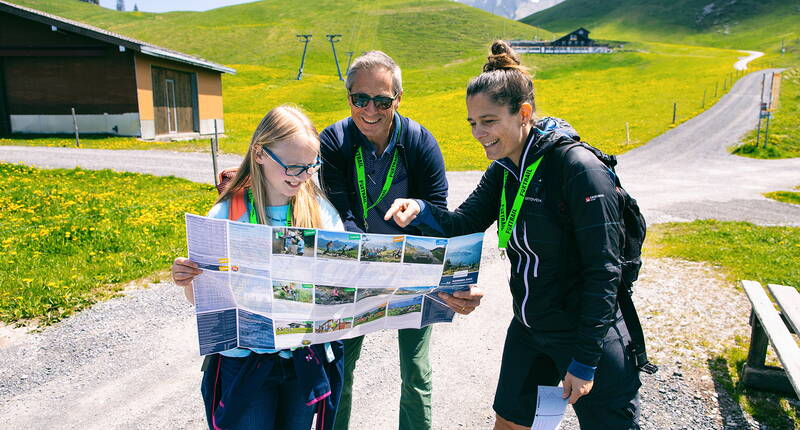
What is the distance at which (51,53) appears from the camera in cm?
2434

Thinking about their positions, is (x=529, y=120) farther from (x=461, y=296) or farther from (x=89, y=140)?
(x=89, y=140)

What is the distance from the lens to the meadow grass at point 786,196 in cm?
1500

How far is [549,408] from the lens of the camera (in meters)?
2.45

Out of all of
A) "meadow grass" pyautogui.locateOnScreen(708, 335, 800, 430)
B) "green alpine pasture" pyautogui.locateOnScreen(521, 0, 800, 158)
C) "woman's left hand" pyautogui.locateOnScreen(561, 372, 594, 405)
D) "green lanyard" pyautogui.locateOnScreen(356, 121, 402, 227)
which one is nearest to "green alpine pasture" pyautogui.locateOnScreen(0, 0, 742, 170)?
"green lanyard" pyautogui.locateOnScreen(356, 121, 402, 227)

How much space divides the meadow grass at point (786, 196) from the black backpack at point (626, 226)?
15.9 m

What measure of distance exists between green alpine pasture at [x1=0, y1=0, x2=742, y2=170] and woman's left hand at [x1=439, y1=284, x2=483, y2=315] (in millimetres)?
1272

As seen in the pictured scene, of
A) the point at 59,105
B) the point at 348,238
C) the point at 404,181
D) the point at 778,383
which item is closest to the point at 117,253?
the point at 404,181

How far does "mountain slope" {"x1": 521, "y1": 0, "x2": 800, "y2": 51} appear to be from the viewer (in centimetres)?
11088

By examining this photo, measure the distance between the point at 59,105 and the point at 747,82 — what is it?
5681cm

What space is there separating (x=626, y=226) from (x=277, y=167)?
165 cm

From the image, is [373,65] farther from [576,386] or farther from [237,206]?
[576,386]

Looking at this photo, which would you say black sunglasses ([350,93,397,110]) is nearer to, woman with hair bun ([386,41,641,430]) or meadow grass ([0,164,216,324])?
woman with hair bun ([386,41,641,430])

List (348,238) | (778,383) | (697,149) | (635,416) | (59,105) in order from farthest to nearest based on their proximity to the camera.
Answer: (697,149) < (59,105) < (778,383) < (635,416) < (348,238)

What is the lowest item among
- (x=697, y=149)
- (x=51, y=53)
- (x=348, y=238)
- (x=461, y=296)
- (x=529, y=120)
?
A: (x=697, y=149)
